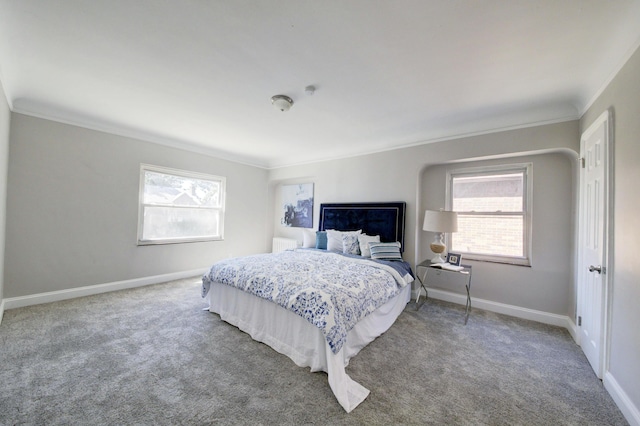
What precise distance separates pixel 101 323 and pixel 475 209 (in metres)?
4.87

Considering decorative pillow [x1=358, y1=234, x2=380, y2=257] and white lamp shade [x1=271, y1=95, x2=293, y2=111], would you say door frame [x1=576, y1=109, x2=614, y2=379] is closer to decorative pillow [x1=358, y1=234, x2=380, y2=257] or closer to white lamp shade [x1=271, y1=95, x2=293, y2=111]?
decorative pillow [x1=358, y1=234, x2=380, y2=257]

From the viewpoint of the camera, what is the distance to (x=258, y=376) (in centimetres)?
185

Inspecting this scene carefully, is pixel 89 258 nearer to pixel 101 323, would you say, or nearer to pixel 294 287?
pixel 101 323

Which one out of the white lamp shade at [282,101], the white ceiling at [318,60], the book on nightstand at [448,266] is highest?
the white ceiling at [318,60]

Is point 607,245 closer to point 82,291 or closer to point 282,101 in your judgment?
point 282,101

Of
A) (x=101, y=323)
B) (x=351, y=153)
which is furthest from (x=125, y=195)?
(x=351, y=153)

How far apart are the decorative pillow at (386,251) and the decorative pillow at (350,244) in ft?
1.05

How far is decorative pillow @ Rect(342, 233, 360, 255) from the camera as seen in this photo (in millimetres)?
3795

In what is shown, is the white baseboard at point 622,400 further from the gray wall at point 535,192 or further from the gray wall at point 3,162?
the gray wall at point 3,162

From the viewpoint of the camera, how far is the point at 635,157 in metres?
1.56

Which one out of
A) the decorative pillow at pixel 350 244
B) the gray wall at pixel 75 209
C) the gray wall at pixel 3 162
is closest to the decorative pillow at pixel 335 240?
the decorative pillow at pixel 350 244

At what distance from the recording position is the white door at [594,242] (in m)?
1.90

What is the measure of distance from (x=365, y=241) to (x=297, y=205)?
2.14 meters

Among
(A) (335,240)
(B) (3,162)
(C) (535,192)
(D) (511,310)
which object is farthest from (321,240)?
(B) (3,162)
